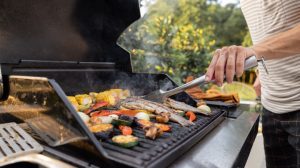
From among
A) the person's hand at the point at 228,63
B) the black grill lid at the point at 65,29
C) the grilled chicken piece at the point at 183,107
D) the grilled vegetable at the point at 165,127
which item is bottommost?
the grilled vegetable at the point at 165,127

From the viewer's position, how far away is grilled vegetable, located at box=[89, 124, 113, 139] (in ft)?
3.82

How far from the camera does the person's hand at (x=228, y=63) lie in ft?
4.39

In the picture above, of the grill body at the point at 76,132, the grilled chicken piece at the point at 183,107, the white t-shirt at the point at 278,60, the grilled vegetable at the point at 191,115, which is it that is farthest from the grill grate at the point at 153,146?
the white t-shirt at the point at 278,60

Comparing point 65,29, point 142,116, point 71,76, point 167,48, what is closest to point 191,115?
point 142,116

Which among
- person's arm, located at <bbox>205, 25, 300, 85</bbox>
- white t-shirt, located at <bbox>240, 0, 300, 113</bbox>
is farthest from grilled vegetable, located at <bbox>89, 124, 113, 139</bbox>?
white t-shirt, located at <bbox>240, 0, 300, 113</bbox>

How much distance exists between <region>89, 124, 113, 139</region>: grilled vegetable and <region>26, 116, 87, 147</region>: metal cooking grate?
0.17 metres

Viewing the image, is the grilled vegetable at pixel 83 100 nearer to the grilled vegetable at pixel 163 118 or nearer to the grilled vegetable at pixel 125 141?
the grilled vegetable at pixel 163 118

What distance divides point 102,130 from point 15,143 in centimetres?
42

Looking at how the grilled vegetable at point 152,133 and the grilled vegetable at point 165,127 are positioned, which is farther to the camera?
the grilled vegetable at point 165,127

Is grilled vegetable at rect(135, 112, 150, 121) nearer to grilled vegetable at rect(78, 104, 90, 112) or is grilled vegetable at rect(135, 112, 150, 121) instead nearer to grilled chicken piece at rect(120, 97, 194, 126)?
grilled chicken piece at rect(120, 97, 194, 126)

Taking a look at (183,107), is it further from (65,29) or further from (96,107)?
(65,29)

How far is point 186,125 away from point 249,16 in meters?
1.41

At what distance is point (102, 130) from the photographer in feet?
4.03

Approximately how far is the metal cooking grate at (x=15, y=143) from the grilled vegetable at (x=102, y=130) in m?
0.26
